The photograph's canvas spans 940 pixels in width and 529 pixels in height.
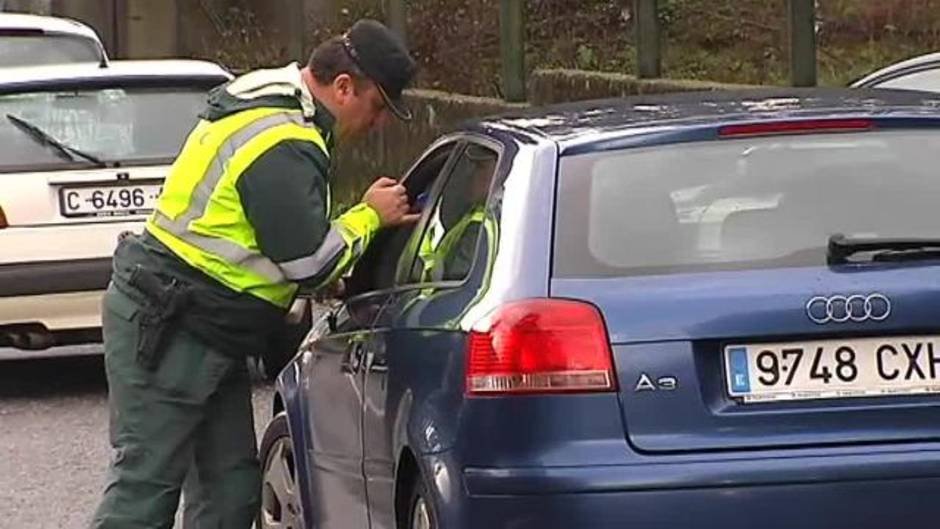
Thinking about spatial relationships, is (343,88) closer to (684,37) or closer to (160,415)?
(160,415)

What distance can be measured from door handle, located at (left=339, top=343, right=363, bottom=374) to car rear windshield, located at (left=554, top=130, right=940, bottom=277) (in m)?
0.99

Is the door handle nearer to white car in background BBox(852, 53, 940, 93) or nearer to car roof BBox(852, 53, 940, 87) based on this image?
white car in background BBox(852, 53, 940, 93)

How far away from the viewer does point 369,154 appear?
1831cm

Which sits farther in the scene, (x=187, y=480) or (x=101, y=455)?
(x=101, y=455)

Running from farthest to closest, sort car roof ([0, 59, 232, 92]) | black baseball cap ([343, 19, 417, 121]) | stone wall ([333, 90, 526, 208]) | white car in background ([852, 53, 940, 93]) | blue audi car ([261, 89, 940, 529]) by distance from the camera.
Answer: stone wall ([333, 90, 526, 208]) < car roof ([0, 59, 232, 92]) < white car in background ([852, 53, 940, 93]) < black baseball cap ([343, 19, 417, 121]) < blue audi car ([261, 89, 940, 529])

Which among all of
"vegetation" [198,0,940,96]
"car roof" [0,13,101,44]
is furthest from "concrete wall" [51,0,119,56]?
"car roof" [0,13,101,44]

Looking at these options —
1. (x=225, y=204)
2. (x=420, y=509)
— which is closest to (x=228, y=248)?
(x=225, y=204)

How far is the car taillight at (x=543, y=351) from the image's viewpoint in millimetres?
4852

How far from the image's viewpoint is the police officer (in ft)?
19.2

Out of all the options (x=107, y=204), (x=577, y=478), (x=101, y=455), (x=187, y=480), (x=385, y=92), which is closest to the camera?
(x=577, y=478)

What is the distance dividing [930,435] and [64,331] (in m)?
6.86

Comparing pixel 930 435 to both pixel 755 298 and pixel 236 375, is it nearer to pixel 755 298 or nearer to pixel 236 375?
pixel 755 298

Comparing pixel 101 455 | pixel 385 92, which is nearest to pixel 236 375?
pixel 385 92

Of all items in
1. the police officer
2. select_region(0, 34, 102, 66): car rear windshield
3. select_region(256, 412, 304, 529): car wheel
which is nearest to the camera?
the police officer
